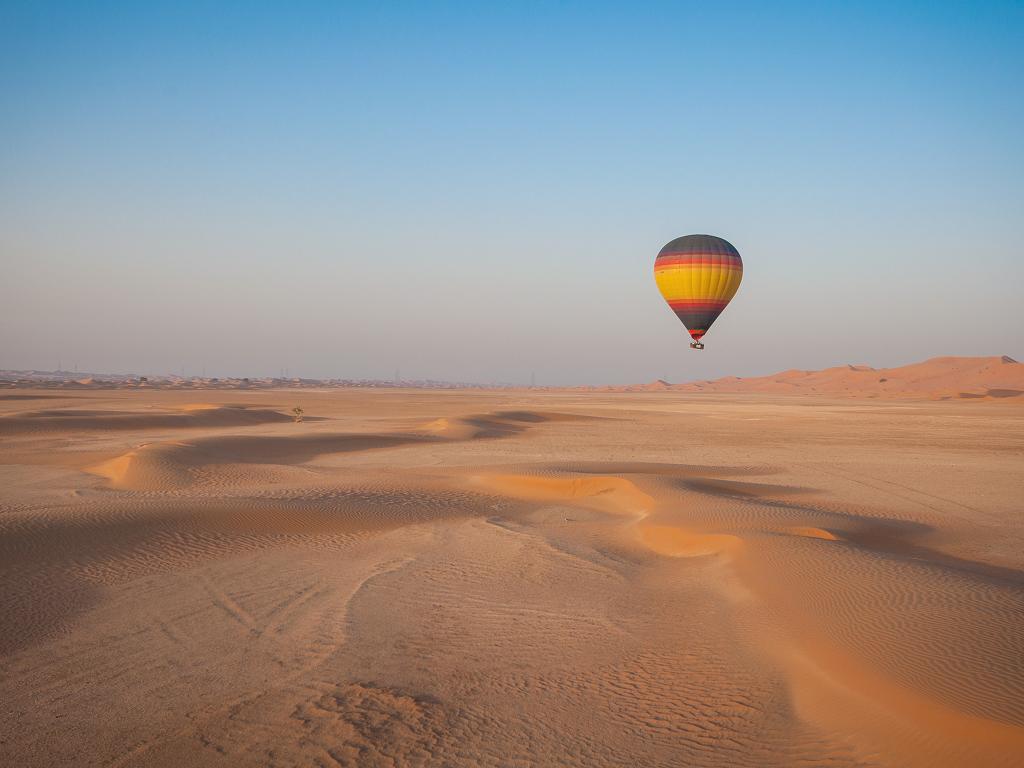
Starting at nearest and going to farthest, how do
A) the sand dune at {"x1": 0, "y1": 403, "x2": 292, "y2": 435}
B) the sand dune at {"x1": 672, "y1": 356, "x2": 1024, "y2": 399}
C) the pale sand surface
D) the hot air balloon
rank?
the pale sand surface
the hot air balloon
the sand dune at {"x1": 0, "y1": 403, "x2": 292, "y2": 435}
the sand dune at {"x1": 672, "y1": 356, "x2": 1024, "y2": 399}

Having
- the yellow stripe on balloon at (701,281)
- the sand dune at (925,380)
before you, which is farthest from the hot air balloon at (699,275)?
the sand dune at (925,380)

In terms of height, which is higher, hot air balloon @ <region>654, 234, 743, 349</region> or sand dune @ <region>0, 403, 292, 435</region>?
hot air balloon @ <region>654, 234, 743, 349</region>

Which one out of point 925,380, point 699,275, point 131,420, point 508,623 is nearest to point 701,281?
point 699,275

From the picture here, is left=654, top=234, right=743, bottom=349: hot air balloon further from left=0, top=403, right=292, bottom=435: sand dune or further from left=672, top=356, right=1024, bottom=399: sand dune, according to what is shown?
left=672, top=356, right=1024, bottom=399: sand dune

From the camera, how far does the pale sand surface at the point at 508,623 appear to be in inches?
213

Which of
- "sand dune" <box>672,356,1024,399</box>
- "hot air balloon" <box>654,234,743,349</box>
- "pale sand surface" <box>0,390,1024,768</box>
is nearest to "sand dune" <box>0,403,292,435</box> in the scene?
"pale sand surface" <box>0,390,1024,768</box>

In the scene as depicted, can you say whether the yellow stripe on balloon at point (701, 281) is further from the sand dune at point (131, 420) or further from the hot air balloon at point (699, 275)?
the sand dune at point (131, 420)

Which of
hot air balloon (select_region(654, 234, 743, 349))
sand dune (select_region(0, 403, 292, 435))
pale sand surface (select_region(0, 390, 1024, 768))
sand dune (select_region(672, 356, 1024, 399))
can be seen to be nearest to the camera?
pale sand surface (select_region(0, 390, 1024, 768))

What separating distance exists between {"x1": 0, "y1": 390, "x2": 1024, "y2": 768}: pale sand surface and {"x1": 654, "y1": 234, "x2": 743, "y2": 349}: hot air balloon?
44.1 ft

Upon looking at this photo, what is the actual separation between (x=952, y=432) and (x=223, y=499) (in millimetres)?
39950

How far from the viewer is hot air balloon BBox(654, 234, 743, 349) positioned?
29766 millimetres

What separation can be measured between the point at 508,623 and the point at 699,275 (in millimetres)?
24356

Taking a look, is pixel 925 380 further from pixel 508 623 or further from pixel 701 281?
pixel 508 623

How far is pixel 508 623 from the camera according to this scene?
8188 millimetres
